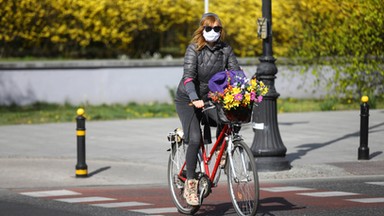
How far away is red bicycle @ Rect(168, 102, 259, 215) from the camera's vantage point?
8.27m

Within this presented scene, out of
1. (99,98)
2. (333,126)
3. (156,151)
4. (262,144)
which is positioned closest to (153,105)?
(99,98)

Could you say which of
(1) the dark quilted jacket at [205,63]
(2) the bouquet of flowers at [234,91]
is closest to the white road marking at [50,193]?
(1) the dark quilted jacket at [205,63]

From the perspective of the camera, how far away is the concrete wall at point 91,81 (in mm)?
21672

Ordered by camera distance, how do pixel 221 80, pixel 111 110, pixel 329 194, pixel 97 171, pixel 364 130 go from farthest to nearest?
pixel 111 110, pixel 364 130, pixel 97 171, pixel 329 194, pixel 221 80

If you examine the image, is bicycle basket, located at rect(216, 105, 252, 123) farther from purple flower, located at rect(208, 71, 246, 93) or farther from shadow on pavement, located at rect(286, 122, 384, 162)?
shadow on pavement, located at rect(286, 122, 384, 162)

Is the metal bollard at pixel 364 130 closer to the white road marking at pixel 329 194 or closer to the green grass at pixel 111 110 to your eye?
the white road marking at pixel 329 194

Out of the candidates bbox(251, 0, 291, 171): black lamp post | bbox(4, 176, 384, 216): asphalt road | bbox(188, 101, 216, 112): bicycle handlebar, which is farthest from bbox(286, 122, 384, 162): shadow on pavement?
bbox(188, 101, 216, 112): bicycle handlebar

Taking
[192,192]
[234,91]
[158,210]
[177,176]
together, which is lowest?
[158,210]

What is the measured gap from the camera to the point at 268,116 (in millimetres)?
12320

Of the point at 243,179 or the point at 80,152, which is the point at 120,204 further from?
the point at 80,152

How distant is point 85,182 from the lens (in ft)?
38.8

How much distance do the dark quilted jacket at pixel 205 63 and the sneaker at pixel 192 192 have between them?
0.77 metres

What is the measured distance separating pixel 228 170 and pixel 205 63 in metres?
1.01

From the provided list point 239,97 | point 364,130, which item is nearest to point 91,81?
point 364,130
